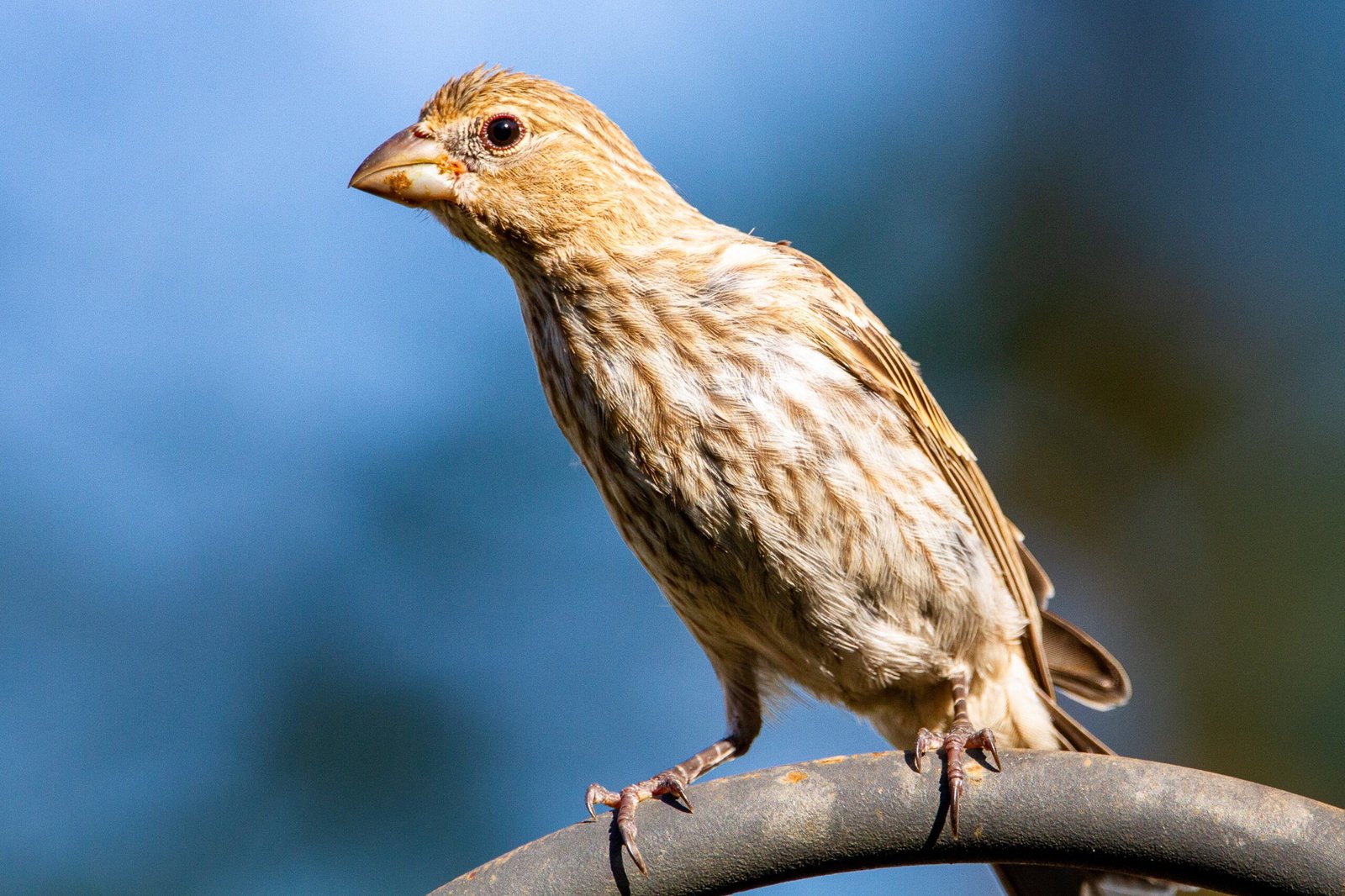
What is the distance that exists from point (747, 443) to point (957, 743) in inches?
39.2

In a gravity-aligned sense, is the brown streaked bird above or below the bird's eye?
below

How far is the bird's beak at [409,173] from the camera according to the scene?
4.05 metres

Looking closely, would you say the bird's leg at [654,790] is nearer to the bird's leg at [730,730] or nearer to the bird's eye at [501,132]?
the bird's leg at [730,730]

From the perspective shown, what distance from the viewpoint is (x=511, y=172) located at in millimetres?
4082

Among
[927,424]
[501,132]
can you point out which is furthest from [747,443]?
[501,132]

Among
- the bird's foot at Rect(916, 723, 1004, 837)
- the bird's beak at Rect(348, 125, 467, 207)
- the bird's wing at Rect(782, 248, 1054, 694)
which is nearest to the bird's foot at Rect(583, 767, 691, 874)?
the bird's foot at Rect(916, 723, 1004, 837)

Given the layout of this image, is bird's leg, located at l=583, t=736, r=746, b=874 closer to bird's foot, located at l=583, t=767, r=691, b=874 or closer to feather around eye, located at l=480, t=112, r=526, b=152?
bird's foot, located at l=583, t=767, r=691, b=874

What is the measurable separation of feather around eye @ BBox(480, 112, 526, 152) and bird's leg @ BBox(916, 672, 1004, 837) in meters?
2.05

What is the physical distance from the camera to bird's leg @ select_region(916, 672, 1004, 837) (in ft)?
9.31

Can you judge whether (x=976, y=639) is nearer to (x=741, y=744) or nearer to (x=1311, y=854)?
(x=741, y=744)

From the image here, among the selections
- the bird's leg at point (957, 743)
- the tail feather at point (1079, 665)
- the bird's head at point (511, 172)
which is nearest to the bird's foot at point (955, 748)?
the bird's leg at point (957, 743)

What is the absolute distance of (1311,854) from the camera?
98.5 inches

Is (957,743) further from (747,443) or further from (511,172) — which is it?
(511,172)

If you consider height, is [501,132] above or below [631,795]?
above
